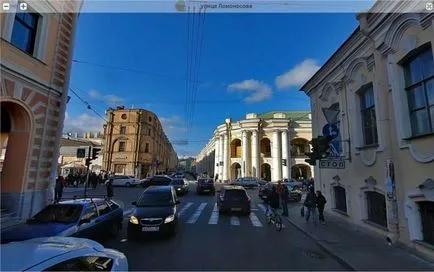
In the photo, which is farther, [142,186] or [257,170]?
[257,170]

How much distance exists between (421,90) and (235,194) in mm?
10591

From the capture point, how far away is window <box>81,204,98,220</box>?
8.31 m

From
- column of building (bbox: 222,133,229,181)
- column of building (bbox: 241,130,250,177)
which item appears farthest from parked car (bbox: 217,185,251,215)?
column of building (bbox: 222,133,229,181)

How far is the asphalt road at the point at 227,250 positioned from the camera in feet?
23.4

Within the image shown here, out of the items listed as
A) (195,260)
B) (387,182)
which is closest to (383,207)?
(387,182)

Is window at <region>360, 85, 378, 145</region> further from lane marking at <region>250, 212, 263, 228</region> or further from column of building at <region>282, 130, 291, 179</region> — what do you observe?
column of building at <region>282, 130, 291, 179</region>

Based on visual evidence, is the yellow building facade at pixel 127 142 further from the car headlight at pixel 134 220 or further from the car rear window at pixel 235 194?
the car headlight at pixel 134 220

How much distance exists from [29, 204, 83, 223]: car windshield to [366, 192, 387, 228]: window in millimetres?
10651

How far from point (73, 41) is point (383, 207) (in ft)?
54.8

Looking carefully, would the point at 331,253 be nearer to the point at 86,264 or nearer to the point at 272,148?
the point at 86,264

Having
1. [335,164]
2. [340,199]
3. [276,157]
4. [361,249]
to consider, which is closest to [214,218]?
[340,199]

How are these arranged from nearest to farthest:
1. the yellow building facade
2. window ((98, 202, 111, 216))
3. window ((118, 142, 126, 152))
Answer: window ((98, 202, 111, 216)) → the yellow building facade → window ((118, 142, 126, 152))

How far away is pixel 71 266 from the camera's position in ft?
10.8

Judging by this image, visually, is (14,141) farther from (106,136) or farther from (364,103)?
(106,136)
